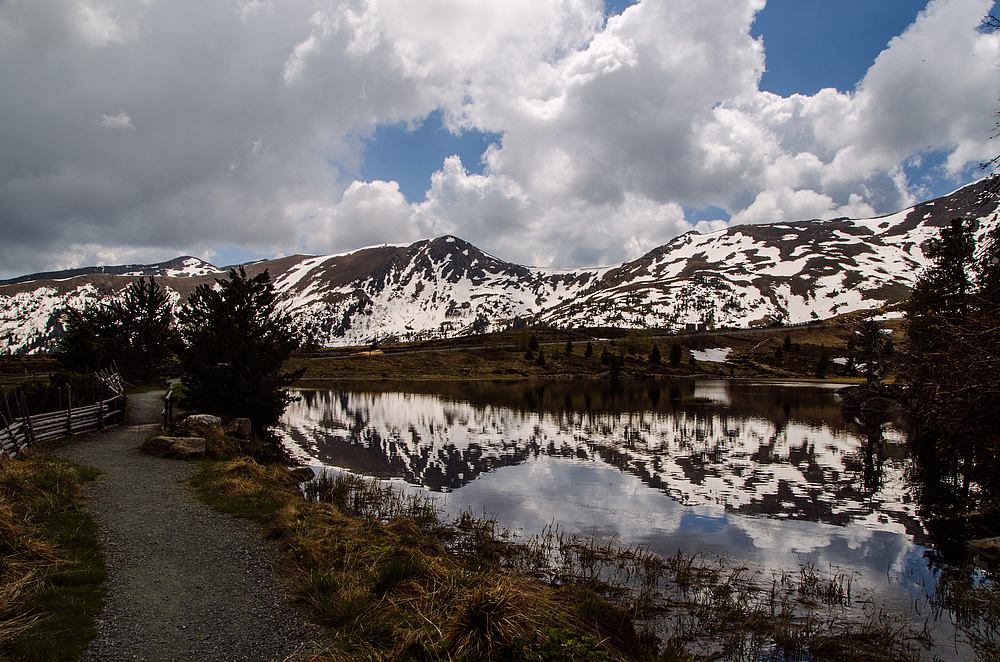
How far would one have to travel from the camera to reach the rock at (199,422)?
2462 cm

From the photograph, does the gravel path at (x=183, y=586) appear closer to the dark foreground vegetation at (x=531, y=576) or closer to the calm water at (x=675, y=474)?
the dark foreground vegetation at (x=531, y=576)

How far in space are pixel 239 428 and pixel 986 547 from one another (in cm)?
3052

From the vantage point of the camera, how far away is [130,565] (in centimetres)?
959

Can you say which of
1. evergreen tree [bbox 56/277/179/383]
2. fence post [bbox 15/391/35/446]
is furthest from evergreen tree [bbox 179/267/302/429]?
evergreen tree [bbox 56/277/179/383]

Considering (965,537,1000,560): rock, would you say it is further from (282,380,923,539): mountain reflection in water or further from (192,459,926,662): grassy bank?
(192,459,926,662): grassy bank

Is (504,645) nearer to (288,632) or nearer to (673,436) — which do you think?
(288,632)

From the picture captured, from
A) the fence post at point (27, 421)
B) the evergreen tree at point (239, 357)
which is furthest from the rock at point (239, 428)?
the fence post at point (27, 421)

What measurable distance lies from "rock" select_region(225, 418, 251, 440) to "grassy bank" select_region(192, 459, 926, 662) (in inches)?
464

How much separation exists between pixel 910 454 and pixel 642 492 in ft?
66.2

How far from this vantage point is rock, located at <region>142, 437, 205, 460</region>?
20.5m

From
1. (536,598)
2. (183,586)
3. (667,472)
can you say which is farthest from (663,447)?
A: (183,586)

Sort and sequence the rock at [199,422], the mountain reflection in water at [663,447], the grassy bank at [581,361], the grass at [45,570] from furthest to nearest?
the grassy bank at [581,361] → the rock at [199,422] → the mountain reflection in water at [663,447] → the grass at [45,570]

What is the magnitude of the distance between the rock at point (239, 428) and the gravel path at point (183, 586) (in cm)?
1071

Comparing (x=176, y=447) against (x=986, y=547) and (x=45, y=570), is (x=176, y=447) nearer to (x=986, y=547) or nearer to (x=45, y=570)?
(x=45, y=570)
